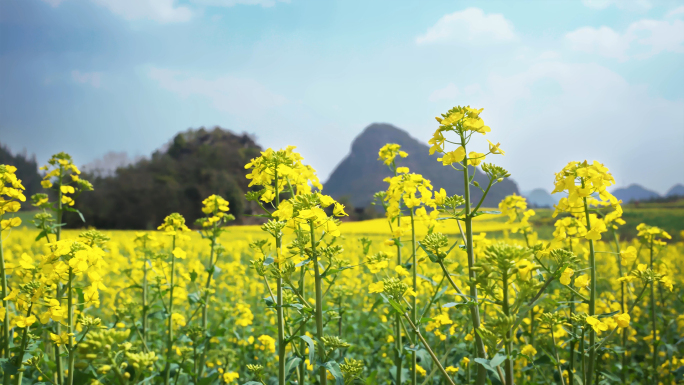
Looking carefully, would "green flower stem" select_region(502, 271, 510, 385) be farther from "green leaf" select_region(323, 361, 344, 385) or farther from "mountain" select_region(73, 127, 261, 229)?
"mountain" select_region(73, 127, 261, 229)

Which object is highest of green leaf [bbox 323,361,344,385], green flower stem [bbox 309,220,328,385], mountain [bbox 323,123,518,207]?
mountain [bbox 323,123,518,207]

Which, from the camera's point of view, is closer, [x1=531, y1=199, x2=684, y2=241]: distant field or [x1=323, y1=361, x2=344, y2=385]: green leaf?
[x1=323, y1=361, x2=344, y2=385]: green leaf

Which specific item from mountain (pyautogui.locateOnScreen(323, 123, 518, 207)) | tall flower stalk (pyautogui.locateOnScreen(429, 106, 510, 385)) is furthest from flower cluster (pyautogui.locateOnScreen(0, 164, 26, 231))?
mountain (pyautogui.locateOnScreen(323, 123, 518, 207))

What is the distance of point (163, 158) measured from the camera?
3142cm

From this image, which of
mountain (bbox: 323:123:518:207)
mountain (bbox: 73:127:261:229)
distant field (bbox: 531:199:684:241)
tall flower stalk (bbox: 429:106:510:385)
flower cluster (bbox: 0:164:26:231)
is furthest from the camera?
mountain (bbox: 323:123:518:207)

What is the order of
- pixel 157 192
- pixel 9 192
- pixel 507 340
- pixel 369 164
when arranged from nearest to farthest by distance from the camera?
pixel 507 340 → pixel 9 192 → pixel 157 192 → pixel 369 164

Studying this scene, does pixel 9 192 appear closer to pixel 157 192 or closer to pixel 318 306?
pixel 318 306

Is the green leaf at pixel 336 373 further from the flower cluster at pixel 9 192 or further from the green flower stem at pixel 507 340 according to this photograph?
the flower cluster at pixel 9 192

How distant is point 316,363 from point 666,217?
19.2 meters

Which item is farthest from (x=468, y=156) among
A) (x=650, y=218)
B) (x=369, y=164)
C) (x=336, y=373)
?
(x=369, y=164)

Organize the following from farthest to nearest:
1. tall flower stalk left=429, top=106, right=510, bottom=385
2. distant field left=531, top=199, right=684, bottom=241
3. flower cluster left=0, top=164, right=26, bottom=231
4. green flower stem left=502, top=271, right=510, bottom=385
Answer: distant field left=531, top=199, right=684, bottom=241
flower cluster left=0, top=164, right=26, bottom=231
tall flower stalk left=429, top=106, right=510, bottom=385
green flower stem left=502, top=271, right=510, bottom=385

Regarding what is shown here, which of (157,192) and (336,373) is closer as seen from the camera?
(336,373)

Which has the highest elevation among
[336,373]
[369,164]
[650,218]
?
[369,164]

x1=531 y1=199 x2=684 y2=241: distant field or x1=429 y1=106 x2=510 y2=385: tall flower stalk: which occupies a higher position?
x1=429 y1=106 x2=510 y2=385: tall flower stalk
